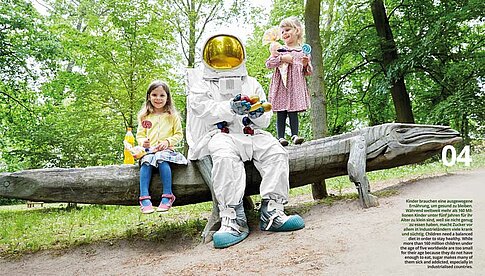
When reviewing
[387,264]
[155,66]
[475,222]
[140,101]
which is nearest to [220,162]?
[387,264]

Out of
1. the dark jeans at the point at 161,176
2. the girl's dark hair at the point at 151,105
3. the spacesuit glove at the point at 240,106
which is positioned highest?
the girl's dark hair at the point at 151,105

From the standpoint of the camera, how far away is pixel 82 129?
8.30m

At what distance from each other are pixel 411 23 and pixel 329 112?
247 centimetres

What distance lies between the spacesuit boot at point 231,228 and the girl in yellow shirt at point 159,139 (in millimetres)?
475

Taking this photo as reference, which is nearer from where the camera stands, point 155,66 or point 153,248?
point 153,248

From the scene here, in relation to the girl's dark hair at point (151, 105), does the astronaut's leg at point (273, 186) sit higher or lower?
lower

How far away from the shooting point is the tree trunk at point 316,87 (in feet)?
15.1

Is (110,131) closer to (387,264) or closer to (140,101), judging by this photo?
(140,101)

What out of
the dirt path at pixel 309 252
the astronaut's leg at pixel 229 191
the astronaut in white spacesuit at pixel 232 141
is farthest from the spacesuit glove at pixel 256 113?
the dirt path at pixel 309 252

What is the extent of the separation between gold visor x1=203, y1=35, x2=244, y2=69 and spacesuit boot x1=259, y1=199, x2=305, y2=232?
1.13m

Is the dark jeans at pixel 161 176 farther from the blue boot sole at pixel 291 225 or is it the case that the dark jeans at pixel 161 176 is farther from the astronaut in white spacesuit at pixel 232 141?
the blue boot sole at pixel 291 225

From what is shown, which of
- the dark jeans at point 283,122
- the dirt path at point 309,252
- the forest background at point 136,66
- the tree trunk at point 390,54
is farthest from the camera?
the tree trunk at point 390,54

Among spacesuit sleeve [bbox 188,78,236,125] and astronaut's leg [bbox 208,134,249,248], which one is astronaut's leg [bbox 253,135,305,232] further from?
spacesuit sleeve [bbox 188,78,236,125]

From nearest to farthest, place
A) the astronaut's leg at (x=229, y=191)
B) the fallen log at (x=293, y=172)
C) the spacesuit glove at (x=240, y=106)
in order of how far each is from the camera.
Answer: the astronaut's leg at (x=229, y=191) → the spacesuit glove at (x=240, y=106) → the fallen log at (x=293, y=172)
